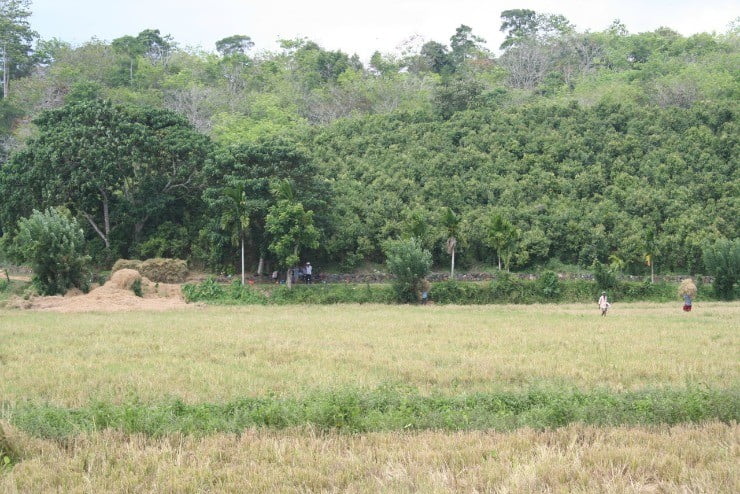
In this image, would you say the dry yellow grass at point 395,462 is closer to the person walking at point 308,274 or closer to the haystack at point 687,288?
the haystack at point 687,288

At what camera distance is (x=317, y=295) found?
33000mm

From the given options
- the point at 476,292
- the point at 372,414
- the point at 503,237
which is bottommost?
the point at 372,414

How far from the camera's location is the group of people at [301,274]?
118 ft

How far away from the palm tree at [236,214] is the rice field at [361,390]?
998 centimetres

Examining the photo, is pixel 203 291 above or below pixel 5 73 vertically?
below

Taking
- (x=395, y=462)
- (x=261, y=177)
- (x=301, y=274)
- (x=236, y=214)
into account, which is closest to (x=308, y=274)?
(x=301, y=274)

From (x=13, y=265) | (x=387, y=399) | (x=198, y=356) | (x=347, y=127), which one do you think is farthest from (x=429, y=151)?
(x=387, y=399)

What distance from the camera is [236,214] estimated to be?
110 feet

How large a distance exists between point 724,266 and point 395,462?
30287mm

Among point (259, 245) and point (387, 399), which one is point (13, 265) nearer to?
point (259, 245)

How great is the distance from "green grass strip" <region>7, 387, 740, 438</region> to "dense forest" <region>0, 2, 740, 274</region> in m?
23.2

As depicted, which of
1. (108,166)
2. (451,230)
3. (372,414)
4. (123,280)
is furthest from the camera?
(451,230)

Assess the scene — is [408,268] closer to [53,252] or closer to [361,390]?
[53,252]

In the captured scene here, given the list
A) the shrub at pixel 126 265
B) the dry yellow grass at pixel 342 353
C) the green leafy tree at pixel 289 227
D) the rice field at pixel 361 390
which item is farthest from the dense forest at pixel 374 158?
the rice field at pixel 361 390
